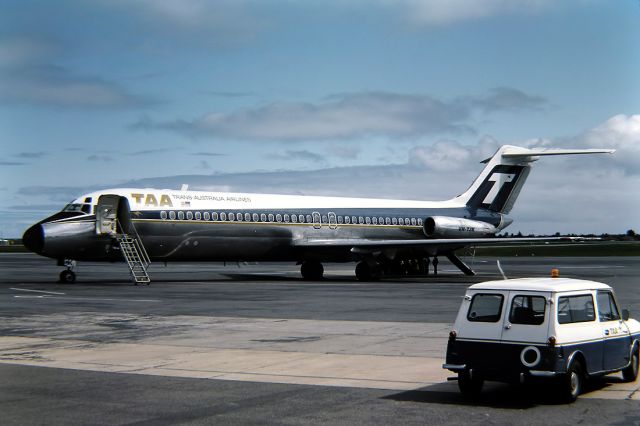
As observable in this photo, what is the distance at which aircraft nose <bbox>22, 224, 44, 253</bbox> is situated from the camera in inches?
1363

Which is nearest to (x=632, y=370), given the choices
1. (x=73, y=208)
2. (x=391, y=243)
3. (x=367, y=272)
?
(x=73, y=208)

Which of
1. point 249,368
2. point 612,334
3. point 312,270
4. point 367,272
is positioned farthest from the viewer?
point 312,270

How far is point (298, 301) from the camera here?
2770 cm

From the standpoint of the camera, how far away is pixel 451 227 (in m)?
45.7

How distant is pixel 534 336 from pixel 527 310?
440mm

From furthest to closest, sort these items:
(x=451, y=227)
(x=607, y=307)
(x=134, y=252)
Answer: (x=451, y=227) < (x=134, y=252) < (x=607, y=307)

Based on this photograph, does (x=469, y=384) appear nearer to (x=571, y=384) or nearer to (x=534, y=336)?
(x=534, y=336)

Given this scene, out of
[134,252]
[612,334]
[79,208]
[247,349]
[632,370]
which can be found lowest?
[632,370]

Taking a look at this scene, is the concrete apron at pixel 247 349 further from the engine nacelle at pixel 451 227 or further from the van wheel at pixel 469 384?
the engine nacelle at pixel 451 227

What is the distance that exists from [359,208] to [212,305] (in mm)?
20543

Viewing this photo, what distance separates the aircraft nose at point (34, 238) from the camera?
3462cm

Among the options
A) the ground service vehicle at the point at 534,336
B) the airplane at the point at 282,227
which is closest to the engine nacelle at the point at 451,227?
the airplane at the point at 282,227

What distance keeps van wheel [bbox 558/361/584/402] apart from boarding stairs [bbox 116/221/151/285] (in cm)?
2673

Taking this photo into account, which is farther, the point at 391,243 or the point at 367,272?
the point at 367,272
